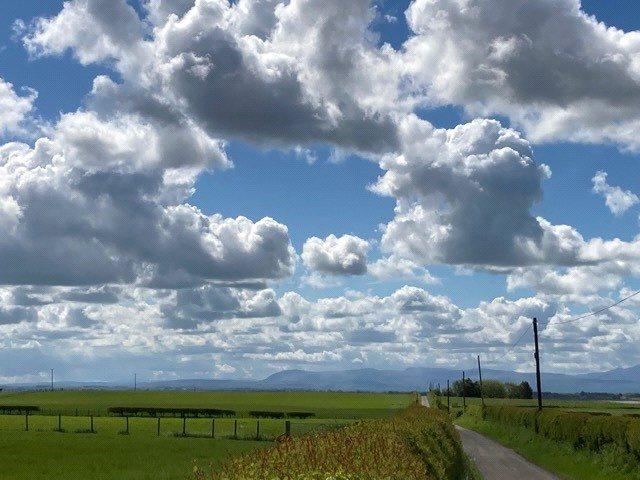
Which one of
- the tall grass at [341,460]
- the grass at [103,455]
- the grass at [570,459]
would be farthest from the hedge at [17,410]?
the tall grass at [341,460]

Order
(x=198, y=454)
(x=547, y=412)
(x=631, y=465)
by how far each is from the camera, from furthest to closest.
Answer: (x=547, y=412) → (x=198, y=454) → (x=631, y=465)

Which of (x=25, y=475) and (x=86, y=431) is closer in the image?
(x=25, y=475)

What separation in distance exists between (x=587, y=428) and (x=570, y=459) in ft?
5.92

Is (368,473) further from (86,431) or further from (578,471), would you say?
(86,431)

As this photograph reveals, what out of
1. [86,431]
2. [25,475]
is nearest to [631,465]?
[25,475]

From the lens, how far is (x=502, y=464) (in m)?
40.5

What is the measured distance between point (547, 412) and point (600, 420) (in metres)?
14.0

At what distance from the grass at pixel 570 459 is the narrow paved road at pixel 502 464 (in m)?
0.81

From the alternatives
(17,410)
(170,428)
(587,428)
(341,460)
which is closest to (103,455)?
(587,428)

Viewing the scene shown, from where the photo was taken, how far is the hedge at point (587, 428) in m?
33.4

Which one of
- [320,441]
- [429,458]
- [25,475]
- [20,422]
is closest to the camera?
[320,441]

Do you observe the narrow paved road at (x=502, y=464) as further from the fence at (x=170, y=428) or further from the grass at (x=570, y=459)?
the fence at (x=170, y=428)

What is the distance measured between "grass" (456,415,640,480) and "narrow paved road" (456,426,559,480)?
0.81 m

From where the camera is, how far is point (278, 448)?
1245 cm
